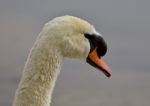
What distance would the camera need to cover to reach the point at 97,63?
28.1 feet

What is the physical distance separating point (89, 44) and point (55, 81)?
2.86ft

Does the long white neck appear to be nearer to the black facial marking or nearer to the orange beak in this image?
the black facial marking

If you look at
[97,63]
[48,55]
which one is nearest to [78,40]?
[48,55]

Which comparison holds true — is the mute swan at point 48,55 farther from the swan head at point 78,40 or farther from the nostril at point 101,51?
the nostril at point 101,51

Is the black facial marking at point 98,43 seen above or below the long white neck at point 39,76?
above

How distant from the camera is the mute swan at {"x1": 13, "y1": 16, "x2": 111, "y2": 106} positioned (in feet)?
24.2

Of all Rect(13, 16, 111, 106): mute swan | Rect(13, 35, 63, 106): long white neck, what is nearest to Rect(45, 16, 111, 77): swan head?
Rect(13, 16, 111, 106): mute swan

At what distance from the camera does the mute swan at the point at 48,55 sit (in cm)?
737

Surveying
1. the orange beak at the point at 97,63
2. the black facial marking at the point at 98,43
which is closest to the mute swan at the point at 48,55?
the black facial marking at the point at 98,43

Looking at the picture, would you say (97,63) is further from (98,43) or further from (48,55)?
(48,55)

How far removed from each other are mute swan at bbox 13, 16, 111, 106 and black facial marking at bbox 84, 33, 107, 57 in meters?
0.11

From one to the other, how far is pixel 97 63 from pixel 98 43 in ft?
1.13

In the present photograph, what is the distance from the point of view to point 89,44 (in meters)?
8.27

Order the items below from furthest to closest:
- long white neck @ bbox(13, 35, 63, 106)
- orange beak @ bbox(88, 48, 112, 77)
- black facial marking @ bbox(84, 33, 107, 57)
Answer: orange beak @ bbox(88, 48, 112, 77)
black facial marking @ bbox(84, 33, 107, 57)
long white neck @ bbox(13, 35, 63, 106)
